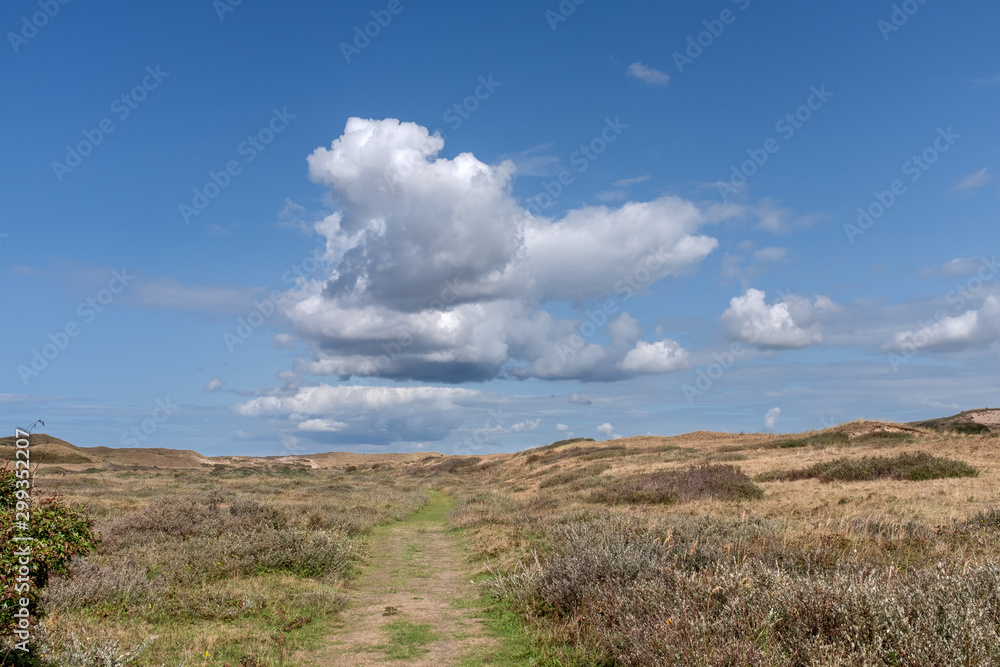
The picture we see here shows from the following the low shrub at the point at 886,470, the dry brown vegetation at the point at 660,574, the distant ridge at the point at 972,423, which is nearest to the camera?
the dry brown vegetation at the point at 660,574

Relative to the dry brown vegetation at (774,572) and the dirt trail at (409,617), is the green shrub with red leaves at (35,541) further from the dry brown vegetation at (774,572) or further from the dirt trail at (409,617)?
the dry brown vegetation at (774,572)

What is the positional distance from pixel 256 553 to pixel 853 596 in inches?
447

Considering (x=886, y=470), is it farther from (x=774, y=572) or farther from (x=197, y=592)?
(x=197, y=592)

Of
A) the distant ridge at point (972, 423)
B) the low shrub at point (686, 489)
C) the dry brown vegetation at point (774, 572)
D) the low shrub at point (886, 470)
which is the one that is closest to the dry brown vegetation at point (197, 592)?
the dry brown vegetation at point (774, 572)

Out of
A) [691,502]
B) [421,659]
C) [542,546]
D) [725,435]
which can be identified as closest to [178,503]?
[542,546]

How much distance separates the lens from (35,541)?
5.44 meters

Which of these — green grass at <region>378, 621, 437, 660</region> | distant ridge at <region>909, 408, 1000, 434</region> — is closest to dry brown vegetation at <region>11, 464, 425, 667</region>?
green grass at <region>378, 621, 437, 660</region>

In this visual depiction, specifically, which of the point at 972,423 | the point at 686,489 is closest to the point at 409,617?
the point at 686,489

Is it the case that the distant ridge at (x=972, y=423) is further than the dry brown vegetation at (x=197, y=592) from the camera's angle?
Yes

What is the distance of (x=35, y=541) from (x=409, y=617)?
19.3 ft

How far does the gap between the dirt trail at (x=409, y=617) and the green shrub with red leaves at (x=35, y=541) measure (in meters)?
3.21

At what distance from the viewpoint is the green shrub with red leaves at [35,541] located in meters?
5.18

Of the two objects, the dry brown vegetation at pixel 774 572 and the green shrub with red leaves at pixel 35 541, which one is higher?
the green shrub with red leaves at pixel 35 541

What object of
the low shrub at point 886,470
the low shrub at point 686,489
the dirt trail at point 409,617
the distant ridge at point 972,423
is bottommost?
the dirt trail at point 409,617
